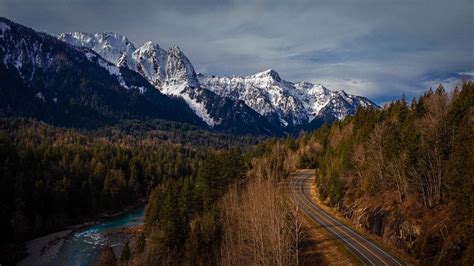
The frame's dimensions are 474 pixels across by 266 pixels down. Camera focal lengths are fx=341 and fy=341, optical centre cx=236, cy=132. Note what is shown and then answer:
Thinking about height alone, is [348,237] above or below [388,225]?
below

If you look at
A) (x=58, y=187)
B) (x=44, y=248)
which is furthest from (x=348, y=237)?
(x=58, y=187)

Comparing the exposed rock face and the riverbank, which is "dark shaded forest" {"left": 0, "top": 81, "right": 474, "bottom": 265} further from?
the riverbank

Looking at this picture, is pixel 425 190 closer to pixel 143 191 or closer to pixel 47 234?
pixel 47 234

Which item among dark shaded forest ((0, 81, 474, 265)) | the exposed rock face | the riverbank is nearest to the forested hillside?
dark shaded forest ((0, 81, 474, 265))

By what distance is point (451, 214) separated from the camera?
106 ft

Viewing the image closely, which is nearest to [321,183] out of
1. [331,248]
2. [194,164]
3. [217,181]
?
[217,181]

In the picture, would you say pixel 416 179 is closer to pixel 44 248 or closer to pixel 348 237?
pixel 348 237

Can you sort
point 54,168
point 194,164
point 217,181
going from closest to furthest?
point 217,181, point 54,168, point 194,164

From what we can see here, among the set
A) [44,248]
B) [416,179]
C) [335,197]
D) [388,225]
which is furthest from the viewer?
[44,248]

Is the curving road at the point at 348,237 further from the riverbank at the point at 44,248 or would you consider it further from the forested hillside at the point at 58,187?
the riverbank at the point at 44,248

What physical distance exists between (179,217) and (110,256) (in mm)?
12526

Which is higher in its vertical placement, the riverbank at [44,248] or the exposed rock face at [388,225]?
the exposed rock face at [388,225]

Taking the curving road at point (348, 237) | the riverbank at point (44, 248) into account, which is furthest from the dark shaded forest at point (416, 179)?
the riverbank at point (44, 248)

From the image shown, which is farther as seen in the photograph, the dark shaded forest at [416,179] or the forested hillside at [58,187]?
the forested hillside at [58,187]
